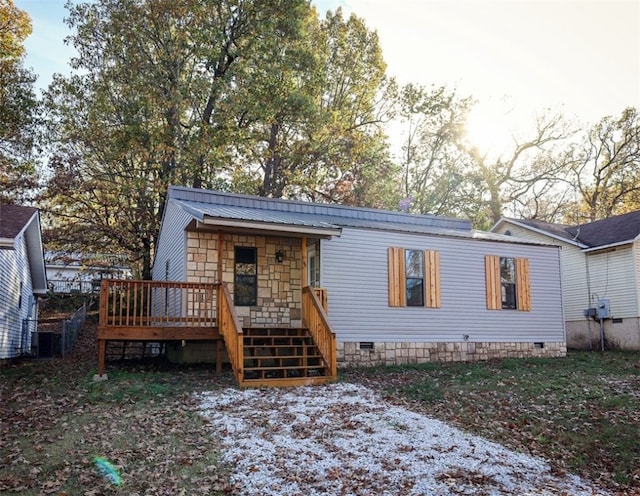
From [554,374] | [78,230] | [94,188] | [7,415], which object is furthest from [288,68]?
[7,415]

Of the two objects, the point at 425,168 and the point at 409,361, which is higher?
the point at 425,168

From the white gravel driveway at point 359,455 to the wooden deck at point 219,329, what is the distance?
1.44m

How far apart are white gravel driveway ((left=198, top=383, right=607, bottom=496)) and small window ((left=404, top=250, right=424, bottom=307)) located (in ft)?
16.5

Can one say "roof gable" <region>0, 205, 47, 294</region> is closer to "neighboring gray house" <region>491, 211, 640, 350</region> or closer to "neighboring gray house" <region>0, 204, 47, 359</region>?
"neighboring gray house" <region>0, 204, 47, 359</region>

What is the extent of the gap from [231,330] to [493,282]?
742 cm

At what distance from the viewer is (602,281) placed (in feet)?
57.0

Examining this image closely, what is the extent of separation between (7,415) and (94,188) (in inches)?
517

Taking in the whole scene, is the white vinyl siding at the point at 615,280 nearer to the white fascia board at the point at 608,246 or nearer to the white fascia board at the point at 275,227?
the white fascia board at the point at 608,246

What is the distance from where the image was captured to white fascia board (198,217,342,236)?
997cm

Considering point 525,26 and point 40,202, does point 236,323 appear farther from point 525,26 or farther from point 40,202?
point 40,202

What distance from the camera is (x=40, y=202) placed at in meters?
20.8

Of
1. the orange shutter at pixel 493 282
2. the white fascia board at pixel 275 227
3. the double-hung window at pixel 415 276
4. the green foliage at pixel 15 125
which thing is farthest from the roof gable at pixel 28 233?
the orange shutter at pixel 493 282

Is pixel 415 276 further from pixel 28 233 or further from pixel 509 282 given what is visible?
pixel 28 233

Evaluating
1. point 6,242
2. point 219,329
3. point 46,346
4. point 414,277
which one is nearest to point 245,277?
point 219,329
